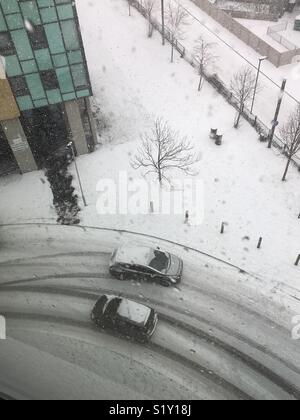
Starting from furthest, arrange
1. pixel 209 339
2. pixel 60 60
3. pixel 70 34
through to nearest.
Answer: pixel 60 60, pixel 70 34, pixel 209 339

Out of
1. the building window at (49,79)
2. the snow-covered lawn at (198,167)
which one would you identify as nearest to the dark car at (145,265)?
the snow-covered lawn at (198,167)

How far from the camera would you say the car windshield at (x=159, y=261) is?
2036cm

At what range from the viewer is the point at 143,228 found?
2350 cm

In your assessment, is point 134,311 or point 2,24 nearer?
point 134,311

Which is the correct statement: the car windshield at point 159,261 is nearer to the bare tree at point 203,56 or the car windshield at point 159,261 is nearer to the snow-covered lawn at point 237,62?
the snow-covered lawn at point 237,62

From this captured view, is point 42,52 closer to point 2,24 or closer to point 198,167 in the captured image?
point 2,24

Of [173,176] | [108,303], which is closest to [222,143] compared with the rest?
[173,176]

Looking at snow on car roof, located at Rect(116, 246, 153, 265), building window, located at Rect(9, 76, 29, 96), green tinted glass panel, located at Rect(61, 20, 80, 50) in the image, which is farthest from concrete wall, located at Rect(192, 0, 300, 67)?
snow on car roof, located at Rect(116, 246, 153, 265)

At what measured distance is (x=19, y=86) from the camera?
2345 cm

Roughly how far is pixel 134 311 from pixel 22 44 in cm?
1550

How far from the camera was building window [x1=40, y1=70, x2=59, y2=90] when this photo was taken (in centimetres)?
2348

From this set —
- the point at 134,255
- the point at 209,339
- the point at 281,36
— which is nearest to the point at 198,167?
the point at 134,255

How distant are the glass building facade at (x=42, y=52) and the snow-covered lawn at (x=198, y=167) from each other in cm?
519

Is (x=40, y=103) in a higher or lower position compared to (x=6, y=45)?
lower
